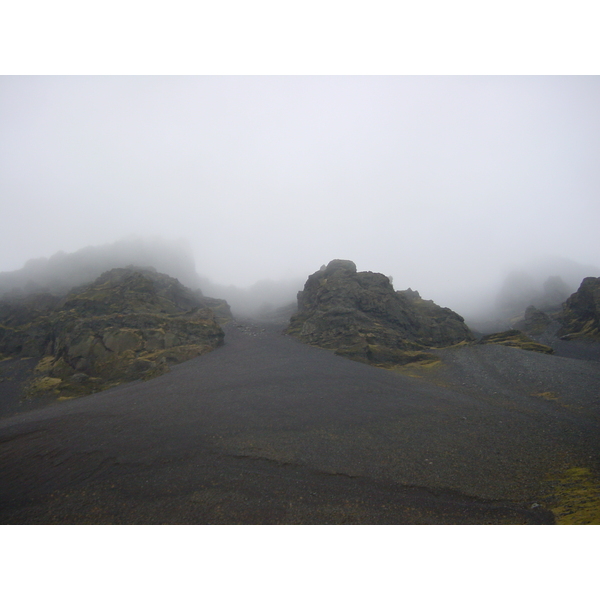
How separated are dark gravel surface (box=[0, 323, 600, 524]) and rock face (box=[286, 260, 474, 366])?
9356 millimetres

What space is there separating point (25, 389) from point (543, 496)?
145 ft

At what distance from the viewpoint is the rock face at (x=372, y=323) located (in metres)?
37.6

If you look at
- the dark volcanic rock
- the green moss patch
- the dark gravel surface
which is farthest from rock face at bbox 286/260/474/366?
the dark volcanic rock

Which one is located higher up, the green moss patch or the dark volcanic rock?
the green moss patch

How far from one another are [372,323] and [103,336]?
38093 mm

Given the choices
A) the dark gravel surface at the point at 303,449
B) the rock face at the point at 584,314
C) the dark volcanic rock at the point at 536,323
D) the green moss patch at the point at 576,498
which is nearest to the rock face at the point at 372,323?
the dark gravel surface at the point at 303,449

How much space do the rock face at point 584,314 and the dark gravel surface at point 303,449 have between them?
39.6 meters

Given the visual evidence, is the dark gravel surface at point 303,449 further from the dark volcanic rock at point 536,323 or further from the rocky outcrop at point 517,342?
the dark volcanic rock at point 536,323

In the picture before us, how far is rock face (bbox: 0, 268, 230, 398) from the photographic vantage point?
102ft

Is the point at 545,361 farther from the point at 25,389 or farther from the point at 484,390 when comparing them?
the point at 25,389

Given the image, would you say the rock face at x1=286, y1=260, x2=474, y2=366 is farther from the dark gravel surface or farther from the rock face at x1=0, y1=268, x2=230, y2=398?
the rock face at x1=0, y1=268, x2=230, y2=398

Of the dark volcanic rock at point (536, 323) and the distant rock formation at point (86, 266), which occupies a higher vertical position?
the distant rock formation at point (86, 266)

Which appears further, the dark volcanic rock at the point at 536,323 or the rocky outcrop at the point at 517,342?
the dark volcanic rock at the point at 536,323

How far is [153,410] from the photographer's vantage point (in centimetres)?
2044
